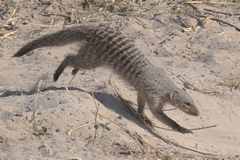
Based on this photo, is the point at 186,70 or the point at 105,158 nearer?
the point at 105,158

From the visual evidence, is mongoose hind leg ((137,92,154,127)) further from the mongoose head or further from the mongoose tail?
the mongoose tail

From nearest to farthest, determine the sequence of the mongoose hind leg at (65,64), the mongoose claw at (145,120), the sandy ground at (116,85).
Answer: the sandy ground at (116,85) → the mongoose claw at (145,120) → the mongoose hind leg at (65,64)

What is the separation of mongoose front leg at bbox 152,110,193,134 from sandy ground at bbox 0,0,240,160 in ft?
0.21

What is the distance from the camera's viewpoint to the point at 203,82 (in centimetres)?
436

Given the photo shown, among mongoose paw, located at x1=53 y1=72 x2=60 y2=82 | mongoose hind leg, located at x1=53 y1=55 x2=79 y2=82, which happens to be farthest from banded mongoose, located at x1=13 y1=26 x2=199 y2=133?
mongoose paw, located at x1=53 y1=72 x2=60 y2=82

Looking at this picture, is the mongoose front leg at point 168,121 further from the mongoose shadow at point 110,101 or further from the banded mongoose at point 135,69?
the mongoose shadow at point 110,101

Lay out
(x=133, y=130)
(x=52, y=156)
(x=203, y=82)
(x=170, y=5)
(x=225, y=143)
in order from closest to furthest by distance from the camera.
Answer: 1. (x=52, y=156)
2. (x=133, y=130)
3. (x=225, y=143)
4. (x=203, y=82)
5. (x=170, y=5)

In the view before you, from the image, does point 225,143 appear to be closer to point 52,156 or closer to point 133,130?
point 133,130

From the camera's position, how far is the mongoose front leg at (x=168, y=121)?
3.64m

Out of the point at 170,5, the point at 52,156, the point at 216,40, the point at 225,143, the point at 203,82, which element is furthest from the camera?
the point at 170,5

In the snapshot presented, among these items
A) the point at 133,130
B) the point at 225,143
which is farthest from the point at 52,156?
the point at 225,143

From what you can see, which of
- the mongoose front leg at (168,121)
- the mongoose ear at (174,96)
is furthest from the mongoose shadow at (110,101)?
the mongoose ear at (174,96)

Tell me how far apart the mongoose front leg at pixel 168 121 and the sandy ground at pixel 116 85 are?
0.06 m

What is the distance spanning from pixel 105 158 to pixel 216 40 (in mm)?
2741
